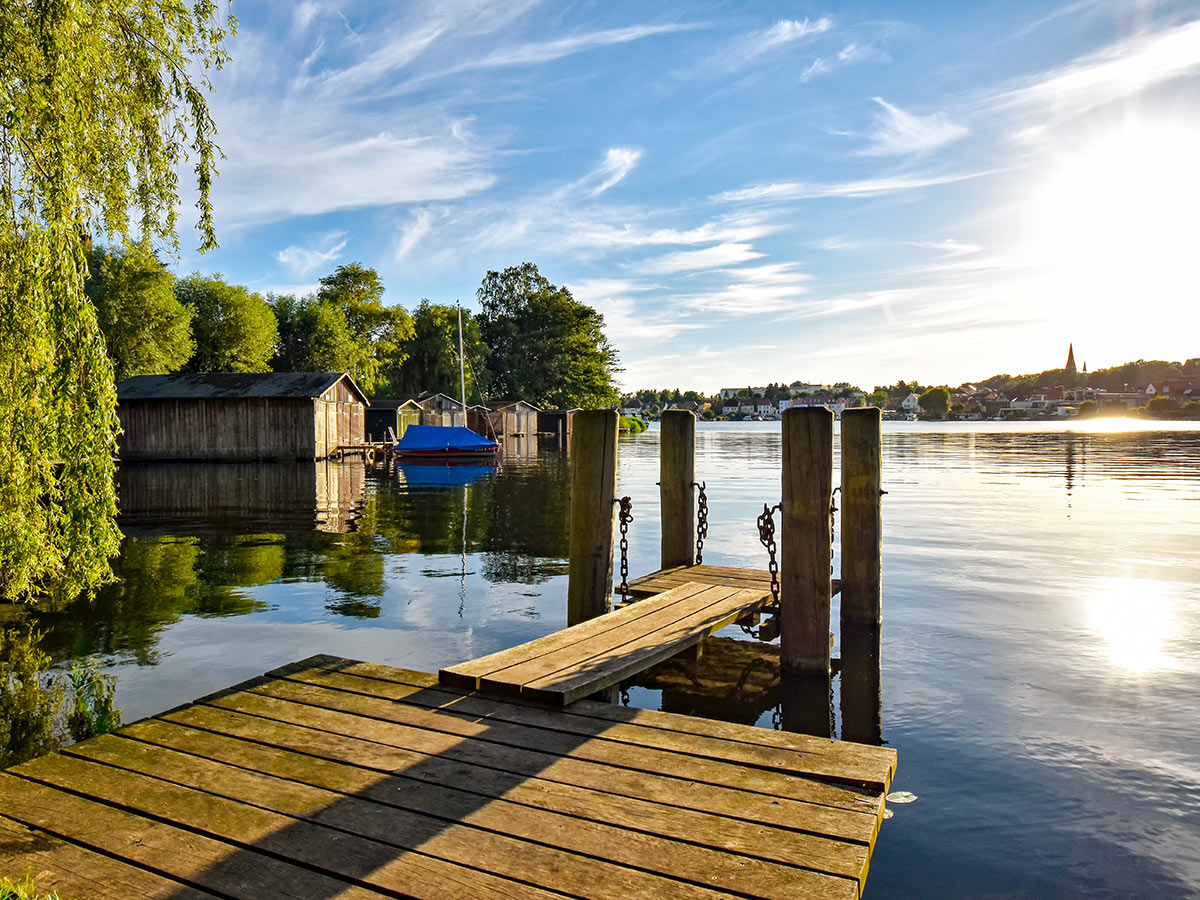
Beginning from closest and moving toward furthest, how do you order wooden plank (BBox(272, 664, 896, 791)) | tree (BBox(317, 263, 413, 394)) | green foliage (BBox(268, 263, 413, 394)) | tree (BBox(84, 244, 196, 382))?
wooden plank (BBox(272, 664, 896, 791))
tree (BBox(84, 244, 196, 382))
green foliage (BBox(268, 263, 413, 394))
tree (BBox(317, 263, 413, 394))

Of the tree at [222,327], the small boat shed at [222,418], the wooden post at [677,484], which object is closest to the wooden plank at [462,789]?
the wooden post at [677,484]

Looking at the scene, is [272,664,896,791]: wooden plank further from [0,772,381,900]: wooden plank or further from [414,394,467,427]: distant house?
[414,394,467,427]: distant house

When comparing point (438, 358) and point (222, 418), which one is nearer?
point (222, 418)

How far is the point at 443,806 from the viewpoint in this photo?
4.47 metres

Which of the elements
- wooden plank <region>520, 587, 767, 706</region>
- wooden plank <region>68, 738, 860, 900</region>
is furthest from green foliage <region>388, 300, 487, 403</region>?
wooden plank <region>68, 738, 860, 900</region>

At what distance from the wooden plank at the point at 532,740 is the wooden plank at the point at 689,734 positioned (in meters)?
0.09

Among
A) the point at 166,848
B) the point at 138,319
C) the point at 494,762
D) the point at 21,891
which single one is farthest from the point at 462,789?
the point at 138,319

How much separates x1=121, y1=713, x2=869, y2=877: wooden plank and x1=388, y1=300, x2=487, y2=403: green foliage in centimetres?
8172

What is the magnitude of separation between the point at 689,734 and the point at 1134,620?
949 centimetres

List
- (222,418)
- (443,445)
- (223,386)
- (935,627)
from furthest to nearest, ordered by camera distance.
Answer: (443,445) → (222,418) → (223,386) → (935,627)

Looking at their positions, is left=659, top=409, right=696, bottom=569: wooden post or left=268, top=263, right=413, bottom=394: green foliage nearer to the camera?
left=659, top=409, right=696, bottom=569: wooden post

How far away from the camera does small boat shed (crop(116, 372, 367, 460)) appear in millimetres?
44844

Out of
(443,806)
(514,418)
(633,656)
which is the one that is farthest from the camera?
(514,418)

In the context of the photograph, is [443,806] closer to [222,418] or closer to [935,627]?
[935,627]
